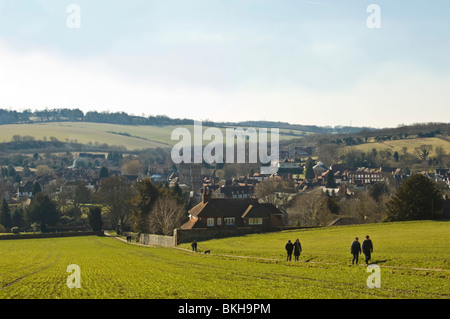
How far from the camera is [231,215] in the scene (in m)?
68.8

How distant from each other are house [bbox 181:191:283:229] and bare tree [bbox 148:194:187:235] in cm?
168

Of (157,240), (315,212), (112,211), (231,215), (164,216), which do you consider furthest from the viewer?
(112,211)

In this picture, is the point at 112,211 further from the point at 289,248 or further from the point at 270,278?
the point at 270,278

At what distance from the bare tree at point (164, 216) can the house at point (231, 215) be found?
168cm

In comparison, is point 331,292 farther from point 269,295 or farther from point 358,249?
point 358,249

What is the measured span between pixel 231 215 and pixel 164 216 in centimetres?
843

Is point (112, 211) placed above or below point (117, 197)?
below

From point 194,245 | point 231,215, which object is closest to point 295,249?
point 194,245

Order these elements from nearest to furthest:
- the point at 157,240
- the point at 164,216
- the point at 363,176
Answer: the point at 157,240 → the point at 164,216 → the point at 363,176

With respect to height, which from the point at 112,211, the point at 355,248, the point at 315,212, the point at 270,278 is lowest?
the point at 112,211

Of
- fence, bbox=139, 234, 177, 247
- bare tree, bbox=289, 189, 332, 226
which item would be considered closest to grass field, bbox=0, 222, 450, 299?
fence, bbox=139, 234, 177, 247

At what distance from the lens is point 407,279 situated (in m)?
21.4

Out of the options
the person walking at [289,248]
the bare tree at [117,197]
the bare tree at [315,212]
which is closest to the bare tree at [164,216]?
the bare tree at [117,197]
